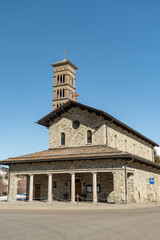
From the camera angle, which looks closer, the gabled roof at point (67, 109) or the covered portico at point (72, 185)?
the covered portico at point (72, 185)

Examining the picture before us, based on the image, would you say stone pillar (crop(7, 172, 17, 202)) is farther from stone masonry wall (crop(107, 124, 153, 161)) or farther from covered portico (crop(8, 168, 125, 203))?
stone masonry wall (crop(107, 124, 153, 161))

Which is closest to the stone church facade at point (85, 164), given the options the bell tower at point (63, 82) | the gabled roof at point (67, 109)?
the gabled roof at point (67, 109)

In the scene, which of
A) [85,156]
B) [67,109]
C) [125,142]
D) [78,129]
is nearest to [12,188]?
[85,156]

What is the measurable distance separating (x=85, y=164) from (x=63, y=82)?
34.2 meters

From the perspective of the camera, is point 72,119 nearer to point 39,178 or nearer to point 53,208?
point 39,178

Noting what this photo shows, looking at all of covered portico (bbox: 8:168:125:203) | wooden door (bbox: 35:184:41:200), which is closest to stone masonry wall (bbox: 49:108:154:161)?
covered portico (bbox: 8:168:125:203)

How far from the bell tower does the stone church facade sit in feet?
70.5

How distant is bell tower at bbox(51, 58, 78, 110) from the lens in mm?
56156

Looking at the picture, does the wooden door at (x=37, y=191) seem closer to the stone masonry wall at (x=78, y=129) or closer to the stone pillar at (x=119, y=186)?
the stone masonry wall at (x=78, y=129)

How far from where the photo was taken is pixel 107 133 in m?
30.3

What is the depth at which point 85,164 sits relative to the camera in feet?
85.7

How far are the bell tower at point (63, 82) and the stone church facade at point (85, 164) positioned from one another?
21.5 meters

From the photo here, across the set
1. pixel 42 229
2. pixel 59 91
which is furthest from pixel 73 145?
pixel 59 91

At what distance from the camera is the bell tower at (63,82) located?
56.2 metres
